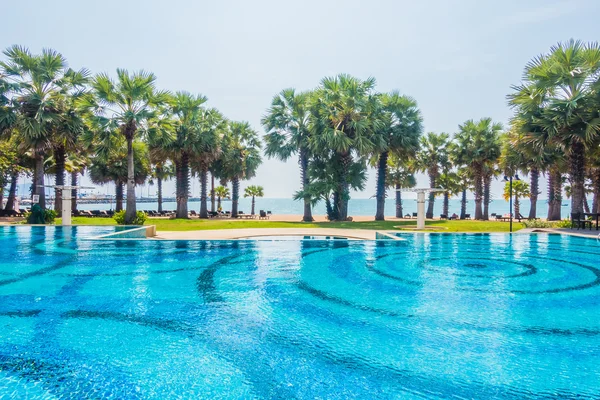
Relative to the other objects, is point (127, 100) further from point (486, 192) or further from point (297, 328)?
point (486, 192)

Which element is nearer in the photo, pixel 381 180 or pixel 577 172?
pixel 577 172

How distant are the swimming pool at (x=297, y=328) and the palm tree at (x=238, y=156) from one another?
82.9ft

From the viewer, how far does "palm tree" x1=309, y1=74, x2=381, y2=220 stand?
2612 centimetres

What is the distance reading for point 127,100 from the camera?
21.6 metres

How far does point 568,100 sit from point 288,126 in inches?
711

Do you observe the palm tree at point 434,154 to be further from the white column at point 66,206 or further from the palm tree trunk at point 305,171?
the white column at point 66,206

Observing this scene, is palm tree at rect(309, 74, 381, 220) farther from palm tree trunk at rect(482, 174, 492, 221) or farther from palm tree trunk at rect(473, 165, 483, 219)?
palm tree trunk at rect(482, 174, 492, 221)

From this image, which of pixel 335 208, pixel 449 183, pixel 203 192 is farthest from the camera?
pixel 449 183

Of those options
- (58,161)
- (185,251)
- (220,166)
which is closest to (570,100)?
(185,251)

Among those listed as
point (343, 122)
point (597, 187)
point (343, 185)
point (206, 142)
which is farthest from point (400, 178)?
point (206, 142)

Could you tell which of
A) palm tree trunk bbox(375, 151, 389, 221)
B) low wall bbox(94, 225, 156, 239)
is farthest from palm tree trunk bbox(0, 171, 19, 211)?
palm tree trunk bbox(375, 151, 389, 221)

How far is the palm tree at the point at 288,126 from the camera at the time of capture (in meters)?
29.3

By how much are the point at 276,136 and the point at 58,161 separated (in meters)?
15.8

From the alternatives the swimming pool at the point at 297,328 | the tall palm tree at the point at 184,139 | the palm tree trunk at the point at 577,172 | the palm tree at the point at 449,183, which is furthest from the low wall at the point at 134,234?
the palm tree at the point at 449,183
